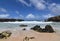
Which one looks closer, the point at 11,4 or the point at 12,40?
the point at 12,40

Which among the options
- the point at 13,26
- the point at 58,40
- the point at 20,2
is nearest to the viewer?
the point at 58,40

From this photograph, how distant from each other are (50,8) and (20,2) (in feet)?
4.01

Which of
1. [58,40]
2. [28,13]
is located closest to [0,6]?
[28,13]

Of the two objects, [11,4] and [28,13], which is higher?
[11,4]

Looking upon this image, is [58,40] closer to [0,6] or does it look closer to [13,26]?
[0,6]

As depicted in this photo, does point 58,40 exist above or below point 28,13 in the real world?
below

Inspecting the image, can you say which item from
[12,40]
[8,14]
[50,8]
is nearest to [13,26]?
[8,14]

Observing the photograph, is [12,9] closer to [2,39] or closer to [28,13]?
[28,13]

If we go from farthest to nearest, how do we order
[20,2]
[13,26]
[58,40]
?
[13,26] < [20,2] < [58,40]

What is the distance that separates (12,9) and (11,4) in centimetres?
22

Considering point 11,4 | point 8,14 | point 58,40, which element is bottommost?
point 58,40

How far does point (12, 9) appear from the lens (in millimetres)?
5500

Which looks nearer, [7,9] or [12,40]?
[12,40]

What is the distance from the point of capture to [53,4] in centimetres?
550
